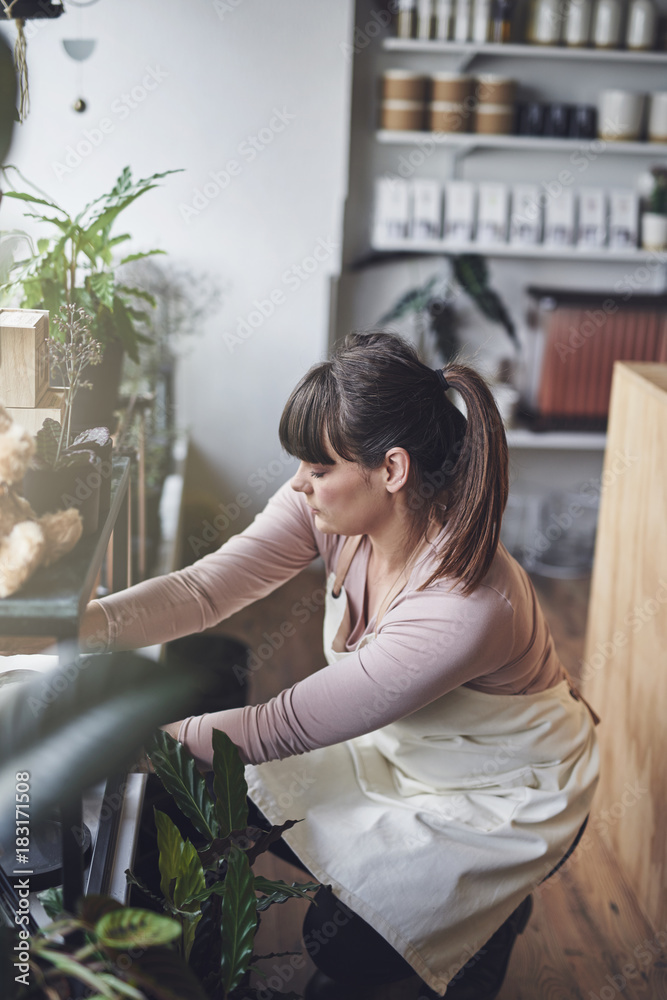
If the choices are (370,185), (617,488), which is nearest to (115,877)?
(617,488)

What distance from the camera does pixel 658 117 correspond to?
3.14m

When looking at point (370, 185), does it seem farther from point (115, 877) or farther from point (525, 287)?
point (115, 877)

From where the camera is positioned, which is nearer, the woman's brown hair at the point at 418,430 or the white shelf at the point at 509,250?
the woman's brown hair at the point at 418,430

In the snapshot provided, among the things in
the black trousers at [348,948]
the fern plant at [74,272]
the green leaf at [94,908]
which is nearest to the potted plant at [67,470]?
the fern plant at [74,272]

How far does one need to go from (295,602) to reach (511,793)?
1.93 meters

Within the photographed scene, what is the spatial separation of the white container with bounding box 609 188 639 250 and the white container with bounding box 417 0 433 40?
0.88 meters

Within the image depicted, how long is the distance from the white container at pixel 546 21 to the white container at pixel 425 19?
361 millimetres

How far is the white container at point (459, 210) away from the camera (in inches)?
125

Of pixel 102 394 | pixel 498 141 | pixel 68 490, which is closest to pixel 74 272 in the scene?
pixel 102 394

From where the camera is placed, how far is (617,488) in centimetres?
193

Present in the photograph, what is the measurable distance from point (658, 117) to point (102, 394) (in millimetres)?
2597

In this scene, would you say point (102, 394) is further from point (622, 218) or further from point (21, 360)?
point (622, 218)

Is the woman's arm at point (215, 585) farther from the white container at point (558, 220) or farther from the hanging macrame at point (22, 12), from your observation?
the white container at point (558, 220)

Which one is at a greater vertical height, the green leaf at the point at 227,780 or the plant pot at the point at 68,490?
the plant pot at the point at 68,490
